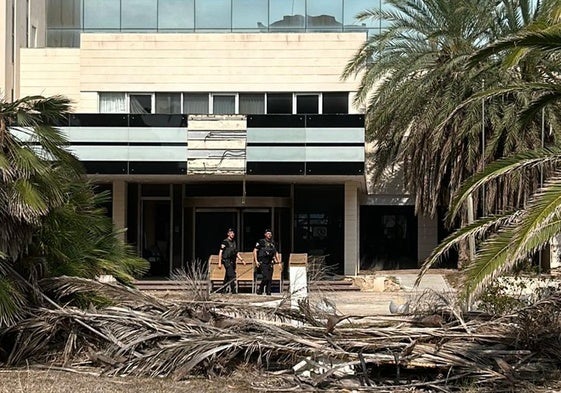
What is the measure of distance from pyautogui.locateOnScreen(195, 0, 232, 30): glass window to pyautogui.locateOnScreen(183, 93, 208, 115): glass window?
3.52m

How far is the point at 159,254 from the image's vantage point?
27.2 meters

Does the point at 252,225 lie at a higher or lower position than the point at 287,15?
lower

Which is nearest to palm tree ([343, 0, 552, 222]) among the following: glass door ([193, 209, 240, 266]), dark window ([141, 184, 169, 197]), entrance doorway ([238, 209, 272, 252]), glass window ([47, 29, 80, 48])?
entrance doorway ([238, 209, 272, 252])

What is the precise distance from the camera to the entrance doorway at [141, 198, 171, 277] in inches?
1063

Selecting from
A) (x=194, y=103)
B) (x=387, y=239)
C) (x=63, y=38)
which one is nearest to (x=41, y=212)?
(x=194, y=103)

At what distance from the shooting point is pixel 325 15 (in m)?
29.0

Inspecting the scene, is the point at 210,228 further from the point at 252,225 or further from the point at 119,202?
the point at 119,202

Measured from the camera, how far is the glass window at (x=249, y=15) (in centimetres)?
2859

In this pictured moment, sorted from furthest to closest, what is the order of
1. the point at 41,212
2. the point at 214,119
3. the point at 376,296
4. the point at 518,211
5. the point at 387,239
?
the point at 387,239, the point at 214,119, the point at 376,296, the point at 41,212, the point at 518,211

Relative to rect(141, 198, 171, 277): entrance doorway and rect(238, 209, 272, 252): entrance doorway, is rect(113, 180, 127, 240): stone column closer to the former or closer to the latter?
rect(141, 198, 171, 277): entrance doorway

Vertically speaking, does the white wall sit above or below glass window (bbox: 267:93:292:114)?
above

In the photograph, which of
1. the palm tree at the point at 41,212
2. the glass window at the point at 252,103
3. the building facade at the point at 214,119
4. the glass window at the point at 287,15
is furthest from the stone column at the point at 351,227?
the palm tree at the point at 41,212

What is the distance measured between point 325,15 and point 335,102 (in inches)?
164

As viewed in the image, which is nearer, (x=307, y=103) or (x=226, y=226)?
(x=307, y=103)
